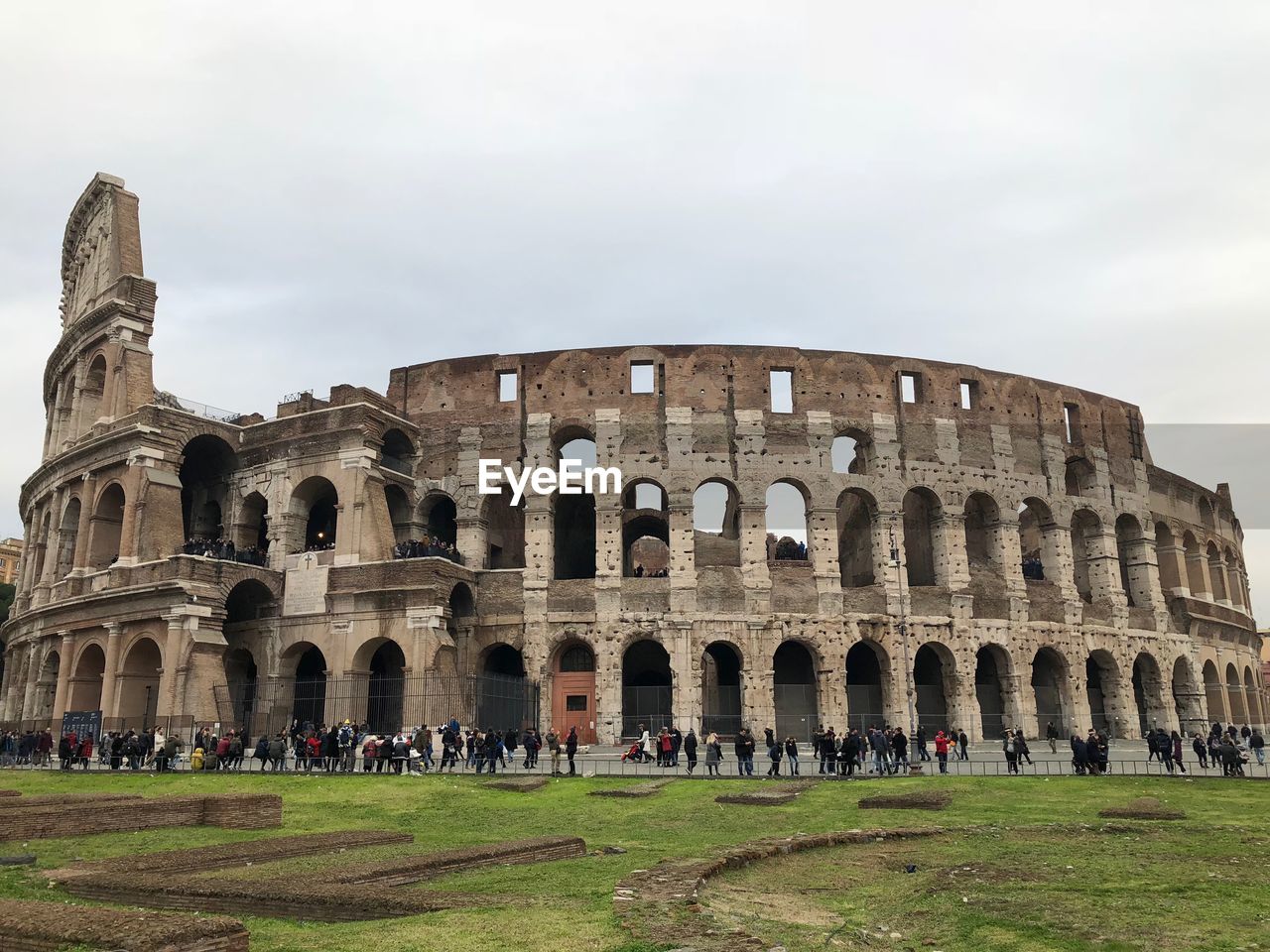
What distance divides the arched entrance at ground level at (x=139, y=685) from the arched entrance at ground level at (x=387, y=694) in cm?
618

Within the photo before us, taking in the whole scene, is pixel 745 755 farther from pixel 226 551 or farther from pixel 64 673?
pixel 64 673

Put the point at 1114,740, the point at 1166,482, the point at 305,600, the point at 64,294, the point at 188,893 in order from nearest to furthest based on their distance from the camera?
the point at 188,893, the point at 305,600, the point at 1114,740, the point at 1166,482, the point at 64,294

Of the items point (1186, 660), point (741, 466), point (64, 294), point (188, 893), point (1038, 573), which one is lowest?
point (188, 893)

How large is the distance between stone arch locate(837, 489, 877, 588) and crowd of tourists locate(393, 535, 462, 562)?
13262 mm

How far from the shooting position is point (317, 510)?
36.2 m

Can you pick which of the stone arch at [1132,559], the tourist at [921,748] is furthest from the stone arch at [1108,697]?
the tourist at [921,748]

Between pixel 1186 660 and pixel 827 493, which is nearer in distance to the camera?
pixel 827 493

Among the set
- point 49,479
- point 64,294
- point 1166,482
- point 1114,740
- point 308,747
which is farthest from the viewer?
point 64,294

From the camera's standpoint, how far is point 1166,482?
134ft

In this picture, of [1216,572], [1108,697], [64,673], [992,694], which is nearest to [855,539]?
[992,694]

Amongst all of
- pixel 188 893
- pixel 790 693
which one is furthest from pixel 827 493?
pixel 188 893

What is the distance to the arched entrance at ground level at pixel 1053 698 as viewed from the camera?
34156 millimetres

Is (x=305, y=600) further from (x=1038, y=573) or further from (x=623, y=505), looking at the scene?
(x=1038, y=573)

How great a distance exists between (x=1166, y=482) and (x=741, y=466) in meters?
20.0
